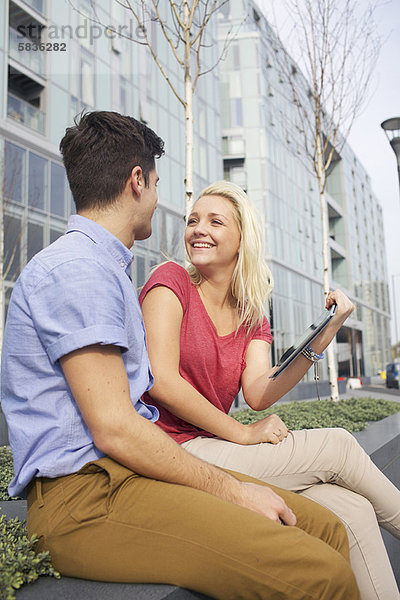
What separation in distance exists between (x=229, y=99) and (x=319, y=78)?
71.5ft

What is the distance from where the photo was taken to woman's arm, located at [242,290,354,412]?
2584mm

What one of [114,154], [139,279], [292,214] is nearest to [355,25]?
[114,154]

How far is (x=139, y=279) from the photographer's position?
1930 centimetres

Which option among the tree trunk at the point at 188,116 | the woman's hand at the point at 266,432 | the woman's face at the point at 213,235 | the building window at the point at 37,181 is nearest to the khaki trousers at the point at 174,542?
the woman's hand at the point at 266,432

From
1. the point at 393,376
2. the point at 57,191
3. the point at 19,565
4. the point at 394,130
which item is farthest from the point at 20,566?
the point at 393,376

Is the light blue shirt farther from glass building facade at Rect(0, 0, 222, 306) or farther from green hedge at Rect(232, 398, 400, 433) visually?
glass building facade at Rect(0, 0, 222, 306)

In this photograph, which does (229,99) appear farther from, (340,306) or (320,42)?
(340,306)

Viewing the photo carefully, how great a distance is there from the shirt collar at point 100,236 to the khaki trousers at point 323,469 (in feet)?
3.06

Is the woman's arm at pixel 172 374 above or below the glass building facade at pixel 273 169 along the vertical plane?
below

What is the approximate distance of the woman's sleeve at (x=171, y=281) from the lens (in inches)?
95.2

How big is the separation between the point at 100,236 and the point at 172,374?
671 mm

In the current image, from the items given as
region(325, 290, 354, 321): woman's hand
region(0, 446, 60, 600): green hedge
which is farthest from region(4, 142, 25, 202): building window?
region(0, 446, 60, 600): green hedge

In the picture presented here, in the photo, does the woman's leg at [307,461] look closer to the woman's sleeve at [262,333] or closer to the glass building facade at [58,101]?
the woman's sleeve at [262,333]

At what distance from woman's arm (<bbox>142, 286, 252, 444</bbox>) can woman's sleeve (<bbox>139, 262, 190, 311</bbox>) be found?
24mm
